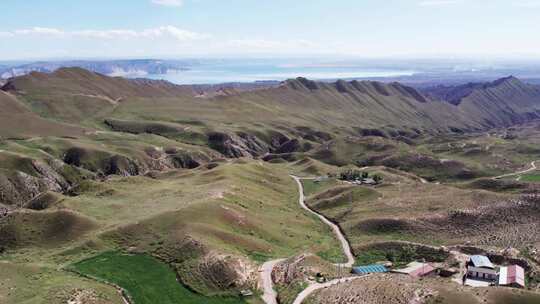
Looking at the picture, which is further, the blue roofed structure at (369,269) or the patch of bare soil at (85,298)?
the blue roofed structure at (369,269)

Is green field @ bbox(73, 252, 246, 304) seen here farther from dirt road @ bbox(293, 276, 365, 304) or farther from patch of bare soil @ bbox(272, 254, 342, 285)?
patch of bare soil @ bbox(272, 254, 342, 285)

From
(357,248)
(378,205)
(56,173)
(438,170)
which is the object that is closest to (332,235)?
(357,248)

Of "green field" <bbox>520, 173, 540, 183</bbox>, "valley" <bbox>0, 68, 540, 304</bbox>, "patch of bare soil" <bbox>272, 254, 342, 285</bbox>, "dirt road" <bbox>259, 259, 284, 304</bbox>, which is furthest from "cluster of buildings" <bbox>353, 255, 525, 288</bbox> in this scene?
"green field" <bbox>520, 173, 540, 183</bbox>

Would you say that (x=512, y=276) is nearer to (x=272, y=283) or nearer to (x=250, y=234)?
(x=272, y=283)

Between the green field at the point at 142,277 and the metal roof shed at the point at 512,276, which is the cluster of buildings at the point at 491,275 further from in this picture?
the green field at the point at 142,277

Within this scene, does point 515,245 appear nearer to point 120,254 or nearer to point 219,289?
point 219,289

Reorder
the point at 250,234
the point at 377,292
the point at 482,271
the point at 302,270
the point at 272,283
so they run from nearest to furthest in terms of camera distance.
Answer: the point at 377,292
the point at 272,283
the point at 302,270
the point at 482,271
the point at 250,234

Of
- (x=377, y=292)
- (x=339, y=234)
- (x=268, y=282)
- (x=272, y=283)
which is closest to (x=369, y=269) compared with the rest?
(x=377, y=292)

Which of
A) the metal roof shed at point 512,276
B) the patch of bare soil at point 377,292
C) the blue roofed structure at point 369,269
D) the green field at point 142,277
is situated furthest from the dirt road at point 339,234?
the green field at point 142,277
